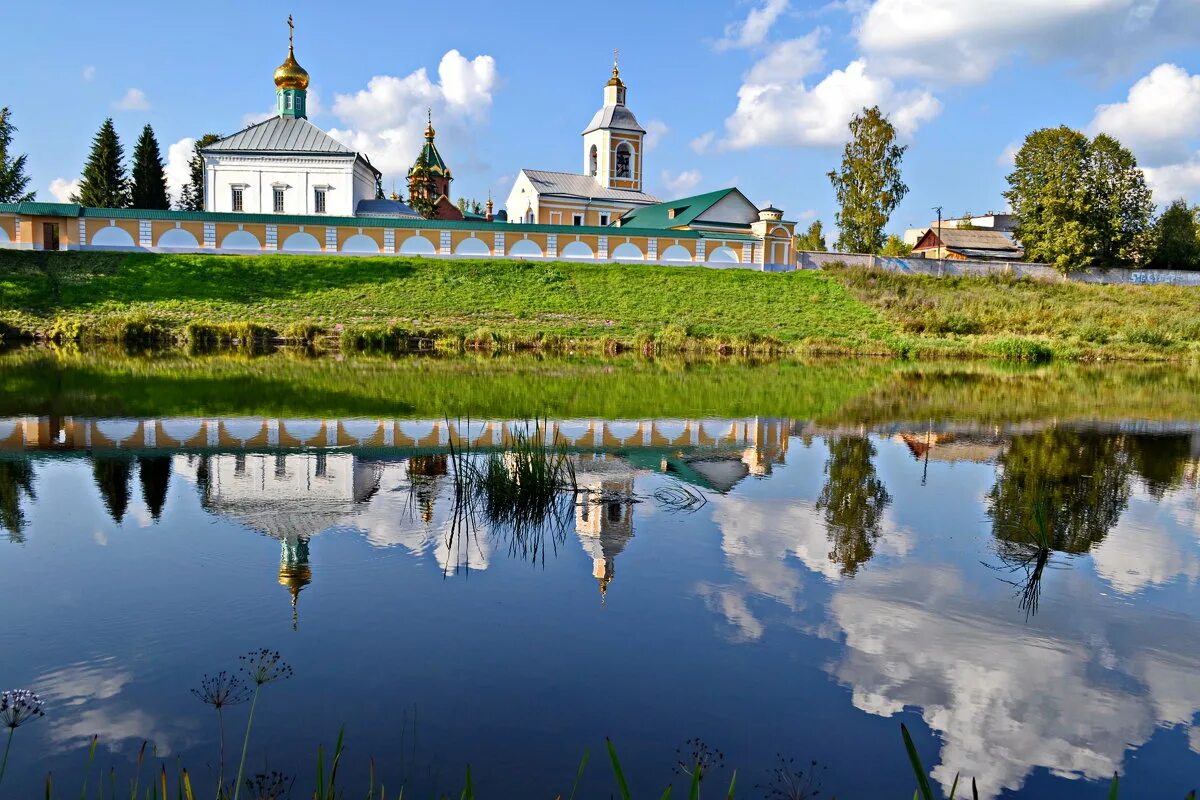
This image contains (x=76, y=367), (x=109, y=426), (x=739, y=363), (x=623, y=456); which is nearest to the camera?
(x=623, y=456)

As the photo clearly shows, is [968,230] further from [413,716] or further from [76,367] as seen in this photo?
[413,716]

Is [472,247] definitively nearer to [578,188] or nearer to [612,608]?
[578,188]

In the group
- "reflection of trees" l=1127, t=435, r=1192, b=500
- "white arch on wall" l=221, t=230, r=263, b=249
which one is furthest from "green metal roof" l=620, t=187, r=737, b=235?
"reflection of trees" l=1127, t=435, r=1192, b=500

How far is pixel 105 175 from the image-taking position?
49.4m

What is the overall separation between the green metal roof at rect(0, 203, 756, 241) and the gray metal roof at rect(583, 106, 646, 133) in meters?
15.9

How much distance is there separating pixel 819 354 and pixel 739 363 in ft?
16.5

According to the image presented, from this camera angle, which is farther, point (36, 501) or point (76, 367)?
point (76, 367)

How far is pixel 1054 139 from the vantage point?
46469mm

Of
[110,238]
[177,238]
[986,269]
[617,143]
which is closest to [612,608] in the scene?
[177,238]

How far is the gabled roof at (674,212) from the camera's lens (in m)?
45.7

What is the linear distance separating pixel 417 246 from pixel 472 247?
2.26 metres

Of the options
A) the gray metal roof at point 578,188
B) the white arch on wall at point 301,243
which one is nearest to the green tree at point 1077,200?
the gray metal roof at point 578,188

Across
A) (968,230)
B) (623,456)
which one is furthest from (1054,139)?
(623,456)

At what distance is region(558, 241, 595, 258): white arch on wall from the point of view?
39375mm
